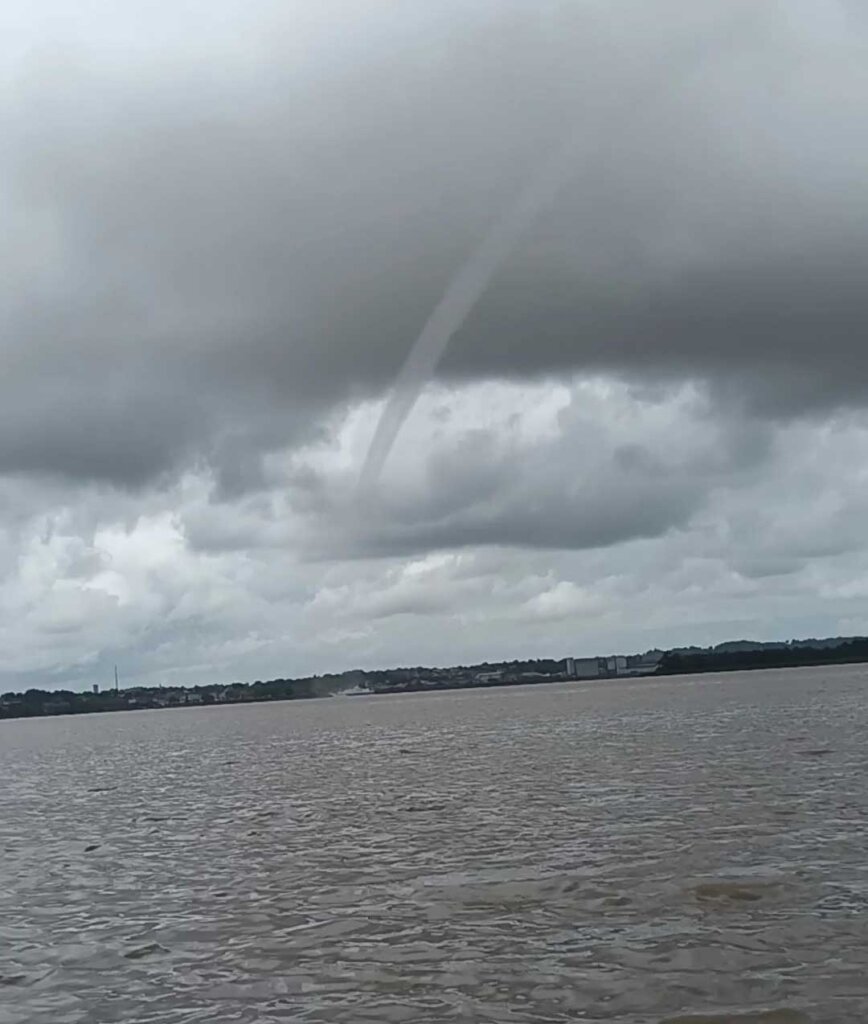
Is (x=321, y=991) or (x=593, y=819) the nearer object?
(x=321, y=991)

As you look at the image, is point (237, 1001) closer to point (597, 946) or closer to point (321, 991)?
point (321, 991)

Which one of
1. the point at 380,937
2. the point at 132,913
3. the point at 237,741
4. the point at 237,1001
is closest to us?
the point at 237,1001

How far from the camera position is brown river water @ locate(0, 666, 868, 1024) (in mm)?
19016

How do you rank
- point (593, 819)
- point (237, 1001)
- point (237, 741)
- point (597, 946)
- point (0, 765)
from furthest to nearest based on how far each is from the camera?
point (237, 741) → point (0, 765) → point (593, 819) → point (597, 946) → point (237, 1001)

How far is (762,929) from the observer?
72.1 feet

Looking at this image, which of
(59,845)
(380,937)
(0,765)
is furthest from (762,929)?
(0,765)

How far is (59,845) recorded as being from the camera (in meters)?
42.2

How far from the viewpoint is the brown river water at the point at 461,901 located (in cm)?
1902

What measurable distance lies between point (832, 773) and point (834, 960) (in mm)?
29519

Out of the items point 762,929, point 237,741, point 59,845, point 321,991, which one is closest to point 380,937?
point 321,991

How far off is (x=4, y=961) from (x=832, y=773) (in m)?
33.3

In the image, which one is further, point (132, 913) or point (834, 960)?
point (132, 913)

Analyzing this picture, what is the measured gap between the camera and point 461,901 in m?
26.2

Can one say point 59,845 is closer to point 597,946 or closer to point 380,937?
point 380,937
